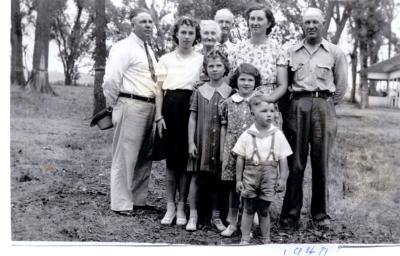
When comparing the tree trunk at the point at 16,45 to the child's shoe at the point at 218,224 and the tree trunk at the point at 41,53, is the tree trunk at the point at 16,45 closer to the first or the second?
the tree trunk at the point at 41,53

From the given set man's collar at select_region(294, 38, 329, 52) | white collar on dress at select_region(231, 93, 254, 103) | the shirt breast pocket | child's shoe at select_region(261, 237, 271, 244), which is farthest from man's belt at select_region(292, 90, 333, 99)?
child's shoe at select_region(261, 237, 271, 244)

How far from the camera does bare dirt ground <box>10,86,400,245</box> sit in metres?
3.59

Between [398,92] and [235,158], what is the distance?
199 cm

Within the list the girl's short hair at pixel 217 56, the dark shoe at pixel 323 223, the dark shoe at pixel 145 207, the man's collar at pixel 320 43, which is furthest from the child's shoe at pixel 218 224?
the man's collar at pixel 320 43

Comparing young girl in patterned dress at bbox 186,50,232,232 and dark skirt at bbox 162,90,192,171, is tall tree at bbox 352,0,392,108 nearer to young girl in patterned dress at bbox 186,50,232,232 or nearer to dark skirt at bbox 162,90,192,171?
young girl in patterned dress at bbox 186,50,232,232

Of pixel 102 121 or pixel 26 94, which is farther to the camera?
pixel 102 121

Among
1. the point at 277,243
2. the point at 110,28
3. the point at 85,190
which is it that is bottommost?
the point at 277,243

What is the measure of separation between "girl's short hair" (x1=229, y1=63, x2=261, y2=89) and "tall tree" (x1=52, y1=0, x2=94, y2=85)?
1.27 meters

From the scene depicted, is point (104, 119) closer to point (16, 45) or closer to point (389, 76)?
point (16, 45)

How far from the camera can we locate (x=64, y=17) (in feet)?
13.4

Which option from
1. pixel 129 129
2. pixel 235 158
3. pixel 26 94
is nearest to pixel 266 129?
pixel 235 158

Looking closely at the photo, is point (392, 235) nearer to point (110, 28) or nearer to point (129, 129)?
point (129, 129)

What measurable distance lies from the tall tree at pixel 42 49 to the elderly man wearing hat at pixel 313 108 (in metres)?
1.77

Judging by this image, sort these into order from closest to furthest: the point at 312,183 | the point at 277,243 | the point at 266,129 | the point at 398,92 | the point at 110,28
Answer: the point at 266,129 < the point at 277,243 < the point at 312,183 < the point at 110,28 < the point at 398,92
